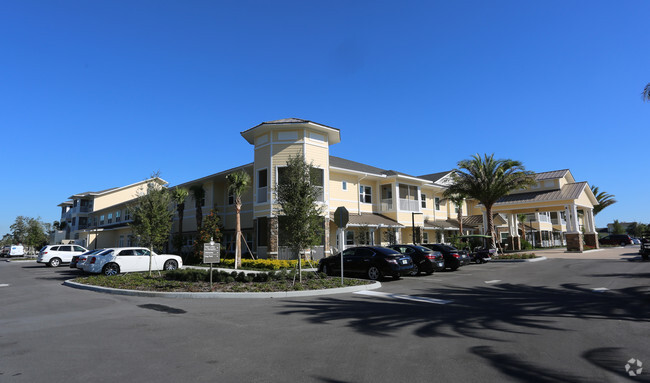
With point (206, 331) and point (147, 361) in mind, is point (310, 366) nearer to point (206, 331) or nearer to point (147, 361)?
point (147, 361)

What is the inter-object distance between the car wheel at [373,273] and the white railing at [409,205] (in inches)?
606

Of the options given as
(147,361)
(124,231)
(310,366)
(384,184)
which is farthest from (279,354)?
(124,231)

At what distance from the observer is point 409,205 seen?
1230 inches

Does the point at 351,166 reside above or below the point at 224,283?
above

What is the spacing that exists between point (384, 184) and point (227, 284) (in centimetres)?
2015

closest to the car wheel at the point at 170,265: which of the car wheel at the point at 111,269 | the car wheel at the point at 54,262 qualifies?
the car wheel at the point at 111,269

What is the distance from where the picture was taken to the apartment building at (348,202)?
23953mm

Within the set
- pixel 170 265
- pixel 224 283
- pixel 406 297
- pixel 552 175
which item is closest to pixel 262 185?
pixel 170 265

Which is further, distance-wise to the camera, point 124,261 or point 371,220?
point 371,220

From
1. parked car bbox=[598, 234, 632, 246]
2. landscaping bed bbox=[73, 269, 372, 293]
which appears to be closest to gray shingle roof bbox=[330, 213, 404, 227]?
landscaping bed bbox=[73, 269, 372, 293]

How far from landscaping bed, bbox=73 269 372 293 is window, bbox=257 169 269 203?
9.65 m

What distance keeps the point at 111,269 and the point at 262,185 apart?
400 inches

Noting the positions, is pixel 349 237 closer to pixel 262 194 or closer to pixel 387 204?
pixel 387 204

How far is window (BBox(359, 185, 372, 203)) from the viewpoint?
98.4ft
